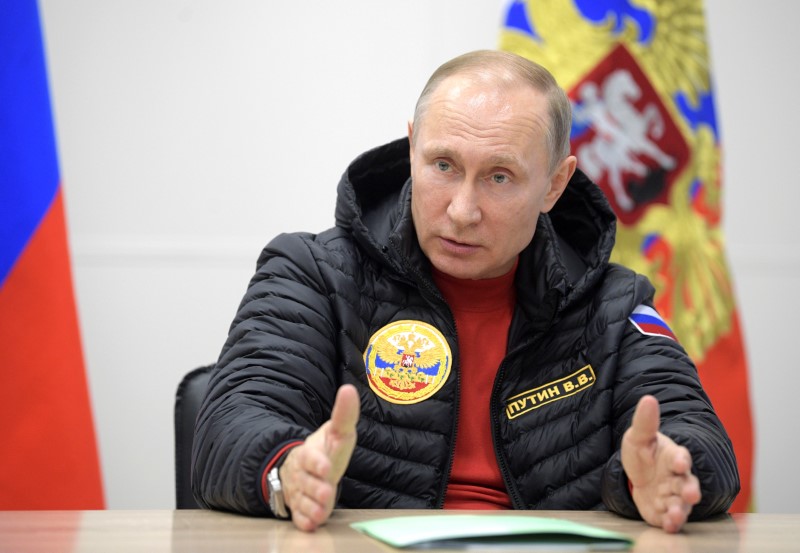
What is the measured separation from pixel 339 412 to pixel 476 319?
2.70ft

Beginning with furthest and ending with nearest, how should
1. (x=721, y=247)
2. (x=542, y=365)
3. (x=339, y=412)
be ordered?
(x=721, y=247)
(x=542, y=365)
(x=339, y=412)

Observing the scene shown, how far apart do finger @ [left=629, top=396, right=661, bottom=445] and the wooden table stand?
0.41 feet

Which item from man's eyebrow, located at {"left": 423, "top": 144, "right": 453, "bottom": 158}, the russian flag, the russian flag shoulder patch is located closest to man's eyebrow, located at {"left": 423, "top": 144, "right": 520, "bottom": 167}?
man's eyebrow, located at {"left": 423, "top": 144, "right": 453, "bottom": 158}

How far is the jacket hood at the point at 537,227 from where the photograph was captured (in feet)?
6.19

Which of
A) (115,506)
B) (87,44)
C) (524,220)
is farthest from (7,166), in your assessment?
(524,220)

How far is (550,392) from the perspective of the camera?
1821mm

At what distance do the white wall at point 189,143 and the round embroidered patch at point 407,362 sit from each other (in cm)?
133

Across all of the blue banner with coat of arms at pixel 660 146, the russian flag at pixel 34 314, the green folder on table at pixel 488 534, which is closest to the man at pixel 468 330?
the green folder on table at pixel 488 534

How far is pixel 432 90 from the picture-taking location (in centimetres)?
188

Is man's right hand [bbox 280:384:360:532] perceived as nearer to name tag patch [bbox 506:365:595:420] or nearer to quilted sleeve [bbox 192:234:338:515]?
quilted sleeve [bbox 192:234:338:515]

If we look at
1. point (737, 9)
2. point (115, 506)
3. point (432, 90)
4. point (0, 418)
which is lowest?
point (115, 506)

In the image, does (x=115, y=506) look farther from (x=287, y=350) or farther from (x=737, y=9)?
(x=737, y=9)

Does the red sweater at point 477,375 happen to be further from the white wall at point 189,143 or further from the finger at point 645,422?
the white wall at point 189,143

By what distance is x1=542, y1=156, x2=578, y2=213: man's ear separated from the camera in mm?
2004
